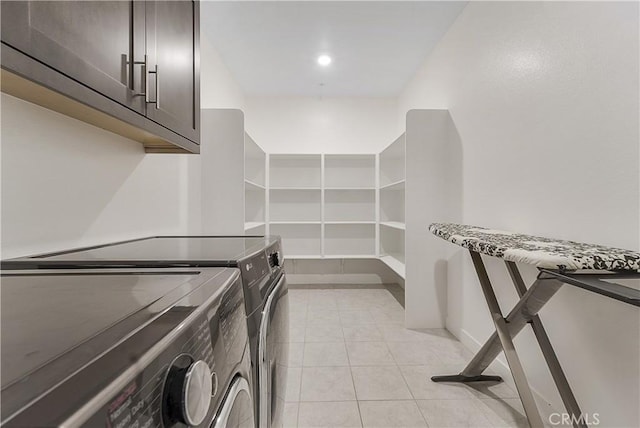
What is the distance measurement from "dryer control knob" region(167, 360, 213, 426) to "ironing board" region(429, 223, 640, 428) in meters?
0.99

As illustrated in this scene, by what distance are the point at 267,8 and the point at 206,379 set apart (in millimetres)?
2652

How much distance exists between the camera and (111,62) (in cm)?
86

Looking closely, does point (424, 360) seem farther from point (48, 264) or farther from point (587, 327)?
point (48, 264)

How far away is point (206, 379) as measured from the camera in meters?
0.42

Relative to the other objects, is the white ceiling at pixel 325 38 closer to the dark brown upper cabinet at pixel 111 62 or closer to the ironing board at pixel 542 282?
the dark brown upper cabinet at pixel 111 62

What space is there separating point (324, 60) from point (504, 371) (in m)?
3.00

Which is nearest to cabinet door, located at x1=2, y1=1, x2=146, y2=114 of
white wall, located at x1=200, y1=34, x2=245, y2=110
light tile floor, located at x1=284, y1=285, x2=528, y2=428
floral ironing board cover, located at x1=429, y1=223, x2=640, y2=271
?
floral ironing board cover, located at x1=429, y1=223, x2=640, y2=271

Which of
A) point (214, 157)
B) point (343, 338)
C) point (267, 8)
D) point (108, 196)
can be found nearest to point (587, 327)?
point (343, 338)

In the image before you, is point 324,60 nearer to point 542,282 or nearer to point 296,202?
point 296,202

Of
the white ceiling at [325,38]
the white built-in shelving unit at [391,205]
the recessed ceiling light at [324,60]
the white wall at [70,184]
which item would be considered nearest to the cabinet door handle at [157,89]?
the white wall at [70,184]

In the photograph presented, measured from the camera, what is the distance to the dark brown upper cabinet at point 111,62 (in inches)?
24.5

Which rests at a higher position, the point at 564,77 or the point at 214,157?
the point at 564,77

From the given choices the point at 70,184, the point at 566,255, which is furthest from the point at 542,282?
the point at 70,184

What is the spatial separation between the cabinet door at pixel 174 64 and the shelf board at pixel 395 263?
7.38 ft
